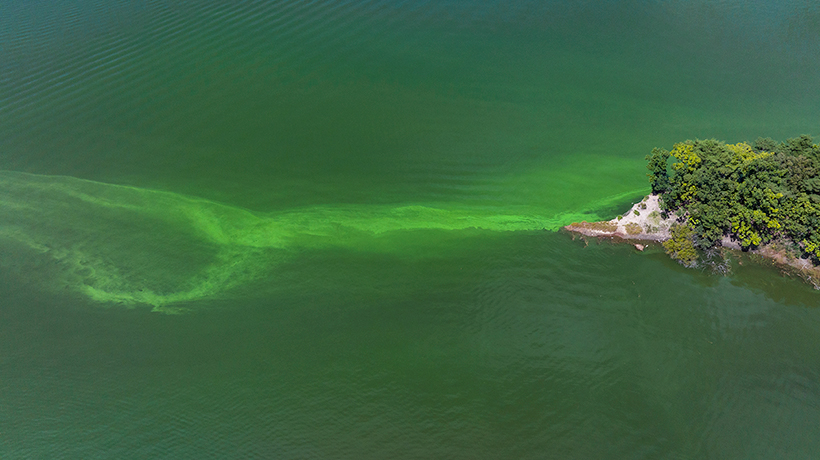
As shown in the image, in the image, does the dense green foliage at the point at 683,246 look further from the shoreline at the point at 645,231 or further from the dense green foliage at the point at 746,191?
the shoreline at the point at 645,231

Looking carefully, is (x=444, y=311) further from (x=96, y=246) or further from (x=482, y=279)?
(x=96, y=246)

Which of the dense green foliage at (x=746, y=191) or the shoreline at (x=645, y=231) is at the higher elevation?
the dense green foliage at (x=746, y=191)

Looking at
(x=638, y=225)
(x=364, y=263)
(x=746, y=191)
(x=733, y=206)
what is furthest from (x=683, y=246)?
(x=364, y=263)

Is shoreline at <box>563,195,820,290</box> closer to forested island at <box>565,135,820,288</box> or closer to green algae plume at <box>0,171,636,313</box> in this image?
forested island at <box>565,135,820,288</box>

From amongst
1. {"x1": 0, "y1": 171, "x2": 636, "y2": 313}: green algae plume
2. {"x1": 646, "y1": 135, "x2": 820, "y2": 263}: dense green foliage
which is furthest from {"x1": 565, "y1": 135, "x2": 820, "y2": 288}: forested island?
{"x1": 0, "y1": 171, "x2": 636, "y2": 313}: green algae plume

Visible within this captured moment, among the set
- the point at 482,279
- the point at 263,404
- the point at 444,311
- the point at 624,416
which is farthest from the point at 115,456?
the point at 624,416

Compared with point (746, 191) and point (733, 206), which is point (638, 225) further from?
point (746, 191)

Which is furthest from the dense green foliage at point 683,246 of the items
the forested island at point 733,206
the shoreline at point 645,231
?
the shoreline at point 645,231
